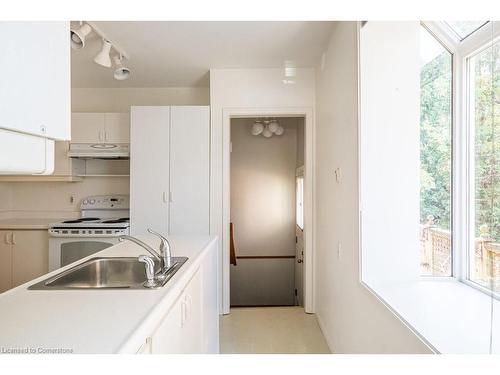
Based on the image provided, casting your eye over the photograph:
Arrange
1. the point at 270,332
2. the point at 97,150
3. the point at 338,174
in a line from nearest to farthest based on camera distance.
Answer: the point at 338,174
the point at 270,332
the point at 97,150

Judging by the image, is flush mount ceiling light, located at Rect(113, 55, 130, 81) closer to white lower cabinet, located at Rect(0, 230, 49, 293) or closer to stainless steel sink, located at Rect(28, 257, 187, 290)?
stainless steel sink, located at Rect(28, 257, 187, 290)

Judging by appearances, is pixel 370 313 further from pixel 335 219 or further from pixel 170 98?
pixel 170 98

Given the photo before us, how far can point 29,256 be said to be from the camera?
3.59m

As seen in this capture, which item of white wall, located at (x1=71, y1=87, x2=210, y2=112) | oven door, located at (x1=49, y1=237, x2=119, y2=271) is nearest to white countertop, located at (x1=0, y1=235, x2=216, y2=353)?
oven door, located at (x1=49, y1=237, x2=119, y2=271)

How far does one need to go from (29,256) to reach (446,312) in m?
3.92

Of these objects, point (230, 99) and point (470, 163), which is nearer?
point (470, 163)

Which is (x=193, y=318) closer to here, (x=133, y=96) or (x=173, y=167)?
(x=173, y=167)

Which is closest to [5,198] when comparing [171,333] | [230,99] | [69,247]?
[69,247]

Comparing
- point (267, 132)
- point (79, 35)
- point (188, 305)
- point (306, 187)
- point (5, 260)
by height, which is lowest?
point (5, 260)

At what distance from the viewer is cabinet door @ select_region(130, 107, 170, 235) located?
3439mm

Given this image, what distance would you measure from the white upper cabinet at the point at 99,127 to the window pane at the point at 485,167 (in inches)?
130

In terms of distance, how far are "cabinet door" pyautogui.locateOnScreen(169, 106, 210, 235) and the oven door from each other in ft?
2.57

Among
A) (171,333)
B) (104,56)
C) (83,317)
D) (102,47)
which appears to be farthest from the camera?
(102,47)

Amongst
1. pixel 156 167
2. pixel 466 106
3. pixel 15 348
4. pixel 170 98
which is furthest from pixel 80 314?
pixel 170 98
